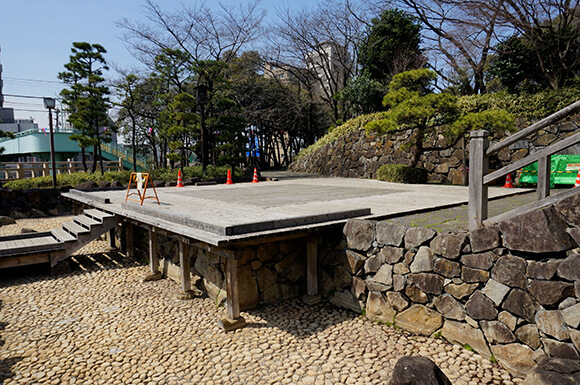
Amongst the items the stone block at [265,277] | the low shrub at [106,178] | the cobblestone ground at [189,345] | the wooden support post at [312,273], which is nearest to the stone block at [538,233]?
the cobblestone ground at [189,345]

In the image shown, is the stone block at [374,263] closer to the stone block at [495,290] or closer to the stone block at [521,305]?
the stone block at [495,290]

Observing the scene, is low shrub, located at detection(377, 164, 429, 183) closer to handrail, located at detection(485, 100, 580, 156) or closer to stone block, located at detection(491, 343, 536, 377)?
handrail, located at detection(485, 100, 580, 156)

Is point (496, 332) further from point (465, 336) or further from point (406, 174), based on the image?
point (406, 174)

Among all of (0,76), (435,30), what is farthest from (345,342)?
(0,76)

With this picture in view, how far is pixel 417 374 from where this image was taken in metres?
2.97

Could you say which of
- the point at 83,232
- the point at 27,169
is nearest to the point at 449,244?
the point at 83,232

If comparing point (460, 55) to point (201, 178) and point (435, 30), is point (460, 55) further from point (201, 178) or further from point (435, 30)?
point (201, 178)

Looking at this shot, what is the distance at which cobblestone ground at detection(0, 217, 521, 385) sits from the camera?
352 cm

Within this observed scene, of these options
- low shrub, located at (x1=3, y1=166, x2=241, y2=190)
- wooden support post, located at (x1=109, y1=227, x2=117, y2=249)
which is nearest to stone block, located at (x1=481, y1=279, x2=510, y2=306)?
wooden support post, located at (x1=109, y1=227, x2=117, y2=249)

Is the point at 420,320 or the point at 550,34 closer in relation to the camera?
the point at 420,320

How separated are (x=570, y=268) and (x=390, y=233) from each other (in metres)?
1.79

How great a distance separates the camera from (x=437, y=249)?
3947 mm

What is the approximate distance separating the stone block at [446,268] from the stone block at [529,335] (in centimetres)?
72

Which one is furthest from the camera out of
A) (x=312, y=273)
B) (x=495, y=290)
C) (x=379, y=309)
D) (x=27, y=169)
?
(x=27, y=169)
